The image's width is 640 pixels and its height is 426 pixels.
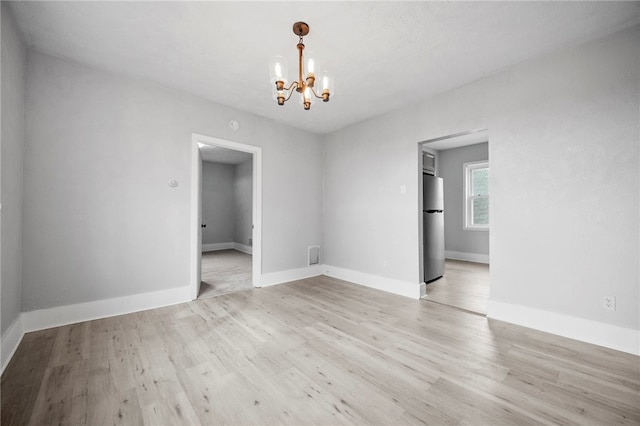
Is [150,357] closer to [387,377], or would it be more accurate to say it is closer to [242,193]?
[387,377]

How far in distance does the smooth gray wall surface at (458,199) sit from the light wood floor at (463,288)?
82cm

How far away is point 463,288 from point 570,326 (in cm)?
158

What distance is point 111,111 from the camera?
9.61 feet

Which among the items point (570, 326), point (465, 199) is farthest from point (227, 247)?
point (570, 326)

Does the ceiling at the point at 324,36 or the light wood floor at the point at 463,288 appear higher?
the ceiling at the point at 324,36

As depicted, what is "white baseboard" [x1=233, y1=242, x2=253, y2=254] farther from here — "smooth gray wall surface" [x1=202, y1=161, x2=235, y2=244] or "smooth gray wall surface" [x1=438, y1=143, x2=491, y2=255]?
"smooth gray wall surface" [x1=438, y1=143, x2=491, y2=255]

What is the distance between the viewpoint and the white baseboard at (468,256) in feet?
19.7

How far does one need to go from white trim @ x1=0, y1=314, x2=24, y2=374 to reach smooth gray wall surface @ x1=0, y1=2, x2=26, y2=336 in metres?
0.05

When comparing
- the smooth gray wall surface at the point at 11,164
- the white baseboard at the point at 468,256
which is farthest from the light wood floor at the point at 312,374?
the white baseboard at the point at 468,256

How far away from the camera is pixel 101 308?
2820 mm

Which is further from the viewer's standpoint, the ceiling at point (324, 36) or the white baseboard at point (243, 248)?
the white baseboard at point (243, 248)

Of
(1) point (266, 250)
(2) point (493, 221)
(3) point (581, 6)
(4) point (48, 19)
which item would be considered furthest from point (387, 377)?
(4) point (48, 19)

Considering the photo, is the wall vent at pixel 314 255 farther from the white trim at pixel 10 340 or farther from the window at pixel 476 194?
the window at pixel 476 194

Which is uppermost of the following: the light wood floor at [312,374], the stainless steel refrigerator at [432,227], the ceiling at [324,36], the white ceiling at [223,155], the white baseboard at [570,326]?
the white ceiling at [223,155]
